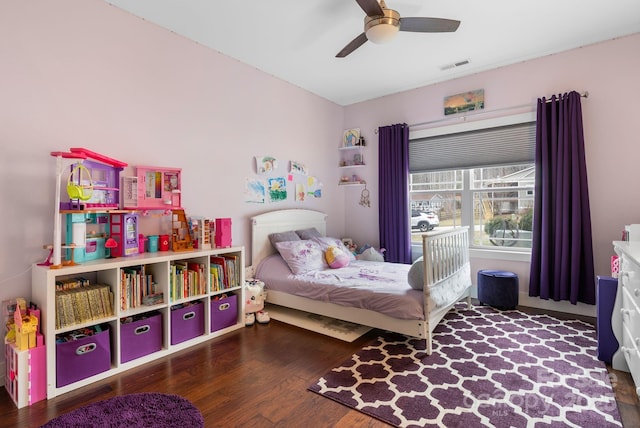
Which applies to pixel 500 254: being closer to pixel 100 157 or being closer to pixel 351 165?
pixel 351 165

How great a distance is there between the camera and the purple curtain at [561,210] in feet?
10.0

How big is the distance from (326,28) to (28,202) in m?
2.50

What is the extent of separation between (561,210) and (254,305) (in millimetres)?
3028

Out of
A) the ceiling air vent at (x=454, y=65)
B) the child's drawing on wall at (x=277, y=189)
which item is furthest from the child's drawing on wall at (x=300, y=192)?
the ceiling air vent at (x=454, y=65)

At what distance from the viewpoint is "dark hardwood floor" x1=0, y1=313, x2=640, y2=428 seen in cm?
169

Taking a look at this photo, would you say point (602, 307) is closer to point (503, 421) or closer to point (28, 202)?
point (503, 421)

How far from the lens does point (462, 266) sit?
3.16 meters

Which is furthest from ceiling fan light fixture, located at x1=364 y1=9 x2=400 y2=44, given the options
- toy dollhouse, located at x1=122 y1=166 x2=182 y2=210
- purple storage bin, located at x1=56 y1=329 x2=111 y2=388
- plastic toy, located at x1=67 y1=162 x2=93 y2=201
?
purple storage bin, located at x1=56 y1=329 x2=111 y2=388

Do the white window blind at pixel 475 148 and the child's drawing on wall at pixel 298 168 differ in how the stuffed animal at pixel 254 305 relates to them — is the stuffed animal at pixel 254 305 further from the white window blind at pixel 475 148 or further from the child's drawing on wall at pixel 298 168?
the white window blind at pixel 475 148

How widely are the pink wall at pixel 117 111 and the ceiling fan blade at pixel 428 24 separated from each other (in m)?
1.85

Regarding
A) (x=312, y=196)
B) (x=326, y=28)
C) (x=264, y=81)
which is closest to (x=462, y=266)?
(x=312, y=196)

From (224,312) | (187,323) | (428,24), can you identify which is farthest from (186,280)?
(428,24)

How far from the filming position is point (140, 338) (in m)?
2.29

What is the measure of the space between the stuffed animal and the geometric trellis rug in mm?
1029
